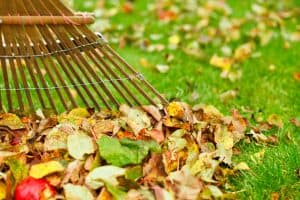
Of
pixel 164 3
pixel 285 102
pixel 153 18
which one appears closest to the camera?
pixel 285 102

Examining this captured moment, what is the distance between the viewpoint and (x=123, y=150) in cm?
250

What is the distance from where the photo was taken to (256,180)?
2.57 m

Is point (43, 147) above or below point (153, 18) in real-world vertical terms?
above

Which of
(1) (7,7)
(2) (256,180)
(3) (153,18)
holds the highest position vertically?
(1) (7,7)

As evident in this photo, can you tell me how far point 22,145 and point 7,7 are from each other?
60 cm

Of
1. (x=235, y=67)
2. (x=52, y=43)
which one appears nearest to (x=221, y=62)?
(x=235, y=67)

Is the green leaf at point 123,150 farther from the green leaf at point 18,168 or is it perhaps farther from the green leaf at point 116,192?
the green leaf at point 18,168

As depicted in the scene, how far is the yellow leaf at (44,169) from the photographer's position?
A: 7.80 feet

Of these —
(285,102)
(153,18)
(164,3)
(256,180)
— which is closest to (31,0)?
(256,180)

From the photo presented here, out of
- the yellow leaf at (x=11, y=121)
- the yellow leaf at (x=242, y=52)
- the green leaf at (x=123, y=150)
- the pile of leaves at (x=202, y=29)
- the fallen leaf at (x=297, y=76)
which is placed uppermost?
the green leaf at (x=123, y=150)

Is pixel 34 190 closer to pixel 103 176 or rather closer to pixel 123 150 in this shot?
pixel 103 176

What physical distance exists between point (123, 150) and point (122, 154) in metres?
0.02

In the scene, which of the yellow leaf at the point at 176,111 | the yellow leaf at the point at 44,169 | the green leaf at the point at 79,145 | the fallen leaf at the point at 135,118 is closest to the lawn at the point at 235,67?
the yellow leaf at the point at 176,111

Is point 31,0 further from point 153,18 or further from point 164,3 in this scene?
point 164,3
